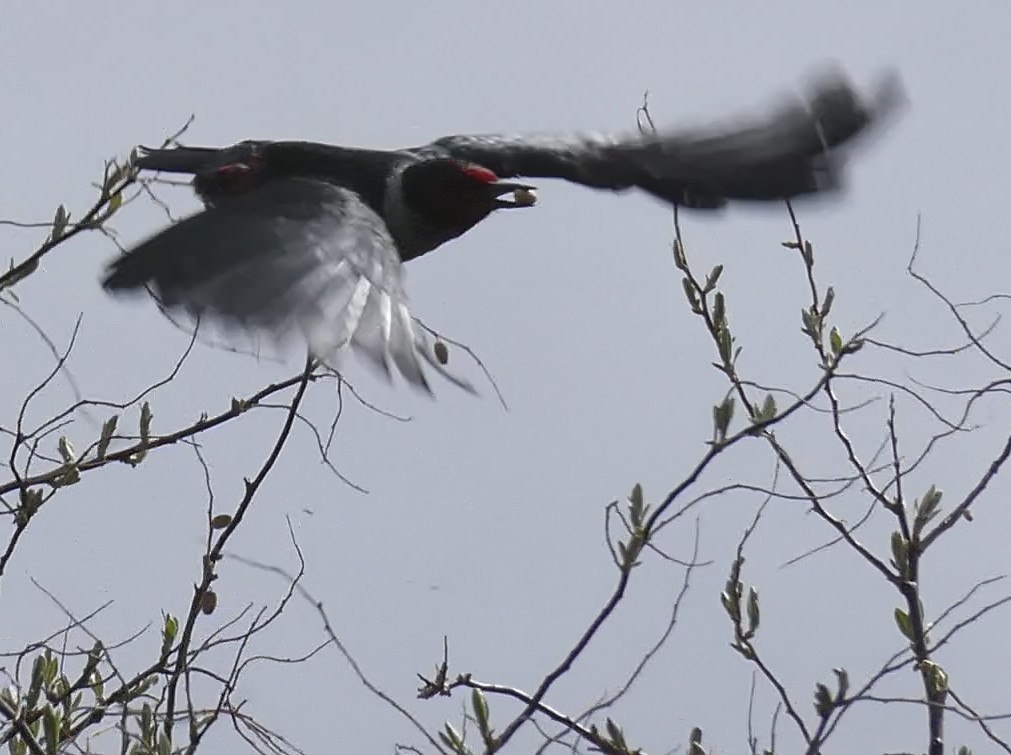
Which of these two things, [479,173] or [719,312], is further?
[479,173]

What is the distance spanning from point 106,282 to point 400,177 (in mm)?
1199

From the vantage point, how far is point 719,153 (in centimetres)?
508

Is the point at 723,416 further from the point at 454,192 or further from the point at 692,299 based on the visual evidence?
the point at 454,192

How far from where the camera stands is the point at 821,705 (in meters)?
2.92

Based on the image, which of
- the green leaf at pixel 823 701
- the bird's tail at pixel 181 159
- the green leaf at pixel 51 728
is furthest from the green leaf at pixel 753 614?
the bird's tail at pixel 181 159

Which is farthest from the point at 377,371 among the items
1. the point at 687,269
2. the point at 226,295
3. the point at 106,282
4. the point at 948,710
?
the point at 106,282

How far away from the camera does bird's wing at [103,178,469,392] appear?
9.97ft

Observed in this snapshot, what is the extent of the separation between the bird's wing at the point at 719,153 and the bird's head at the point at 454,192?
0.38 metres

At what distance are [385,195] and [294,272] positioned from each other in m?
1.67

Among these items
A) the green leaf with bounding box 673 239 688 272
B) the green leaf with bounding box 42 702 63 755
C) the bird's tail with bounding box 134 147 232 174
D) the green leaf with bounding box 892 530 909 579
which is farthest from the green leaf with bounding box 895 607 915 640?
the bird's tail with bounding box 134 147 232 174

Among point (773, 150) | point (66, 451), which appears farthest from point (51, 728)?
point (773, 150)

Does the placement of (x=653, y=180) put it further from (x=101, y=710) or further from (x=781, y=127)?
(x=101, y=710)

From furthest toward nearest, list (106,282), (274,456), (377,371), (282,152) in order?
(282,152)
(106,282)
(274,456)
(377,371)

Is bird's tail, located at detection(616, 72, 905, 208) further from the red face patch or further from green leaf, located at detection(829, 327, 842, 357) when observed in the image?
green leaf, located at detection(829, 327, 842, 357)
